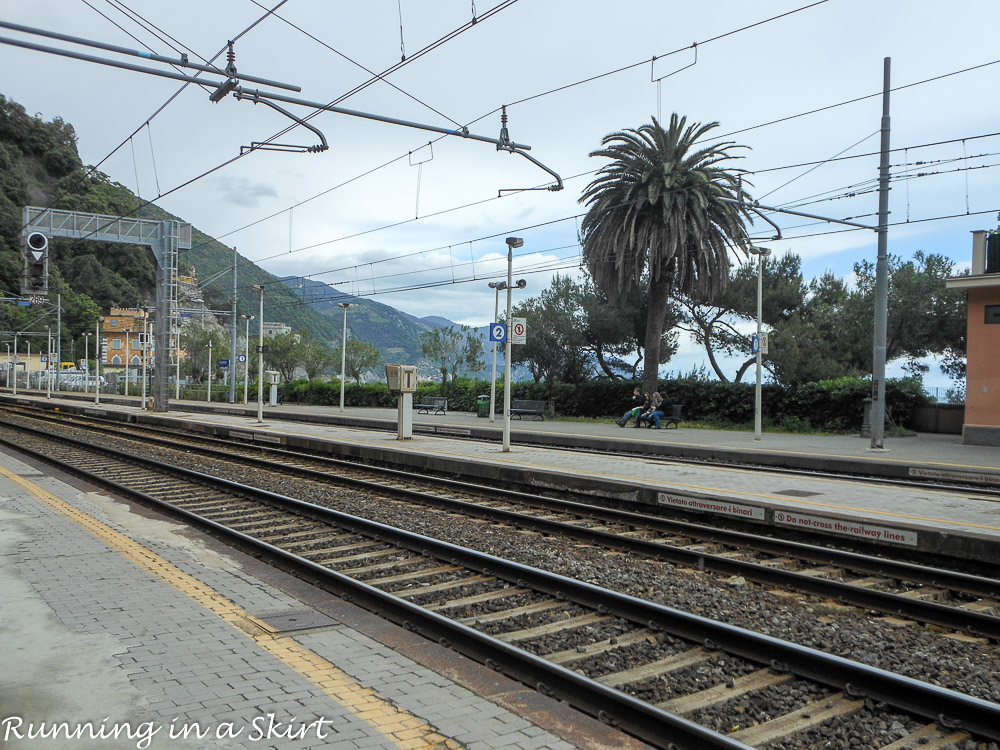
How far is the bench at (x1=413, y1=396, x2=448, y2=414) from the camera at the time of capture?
40.7 meters

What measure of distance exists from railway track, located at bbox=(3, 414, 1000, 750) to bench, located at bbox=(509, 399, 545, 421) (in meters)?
27.5

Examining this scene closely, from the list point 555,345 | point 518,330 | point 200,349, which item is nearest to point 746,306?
point 555,345

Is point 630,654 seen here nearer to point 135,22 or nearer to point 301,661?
point 301,661

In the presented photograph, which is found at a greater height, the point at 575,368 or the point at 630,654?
the point at 575,368

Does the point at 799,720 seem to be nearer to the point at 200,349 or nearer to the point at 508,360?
the point at 508,360

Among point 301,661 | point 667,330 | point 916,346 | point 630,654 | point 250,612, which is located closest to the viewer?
point 301,661

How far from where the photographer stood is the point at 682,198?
29.7 metres

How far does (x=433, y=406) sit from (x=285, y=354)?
29772 millimetres

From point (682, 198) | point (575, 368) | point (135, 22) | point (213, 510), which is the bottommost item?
point (213, 510)

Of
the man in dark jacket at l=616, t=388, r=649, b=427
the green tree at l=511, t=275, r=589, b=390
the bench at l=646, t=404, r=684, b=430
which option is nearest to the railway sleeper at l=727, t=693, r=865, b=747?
the man in dark jacket at l=616, t=388, r=649, b=427

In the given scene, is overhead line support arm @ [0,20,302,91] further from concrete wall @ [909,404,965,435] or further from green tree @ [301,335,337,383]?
green tree @ [301,335,337,383]

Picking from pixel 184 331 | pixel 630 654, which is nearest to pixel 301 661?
pixel 630 654

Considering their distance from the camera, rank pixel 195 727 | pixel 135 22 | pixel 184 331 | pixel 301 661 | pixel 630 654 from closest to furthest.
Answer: pixel 195 727 < pixel 301 661 < pixel 630 654 < pixel 135 22 < pixel 184 331

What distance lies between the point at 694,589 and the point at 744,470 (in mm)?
9663
